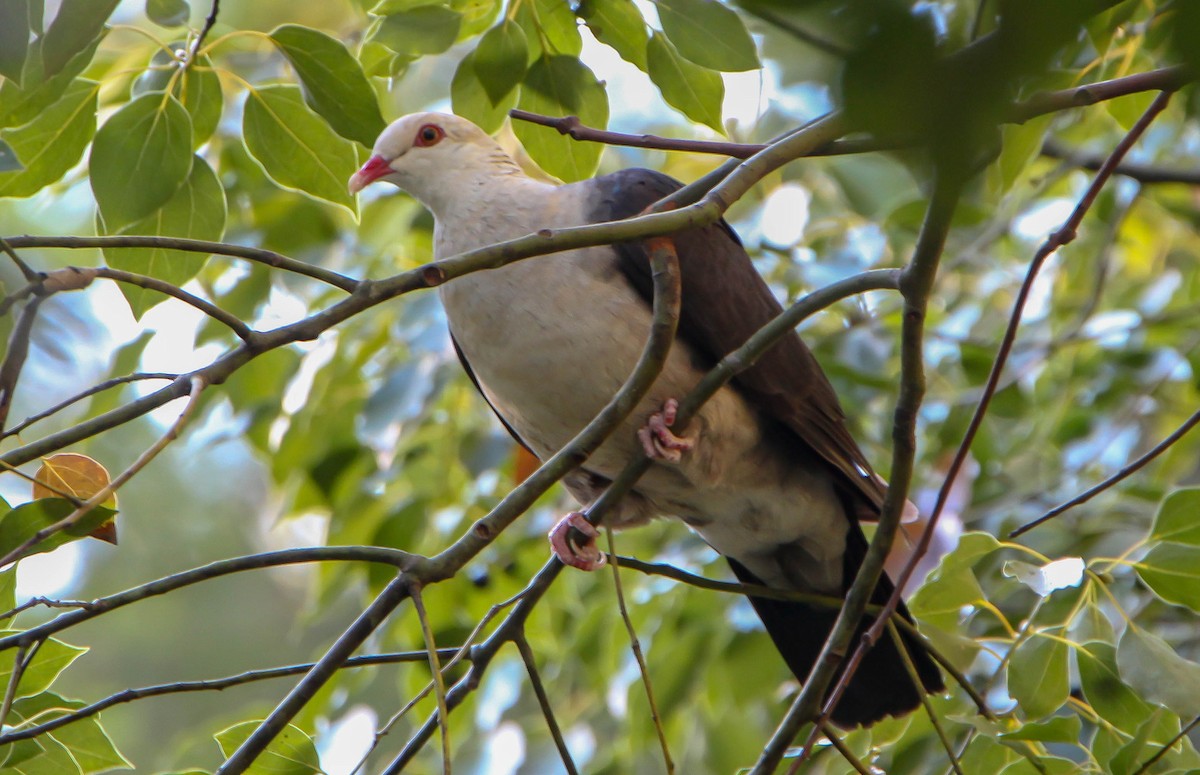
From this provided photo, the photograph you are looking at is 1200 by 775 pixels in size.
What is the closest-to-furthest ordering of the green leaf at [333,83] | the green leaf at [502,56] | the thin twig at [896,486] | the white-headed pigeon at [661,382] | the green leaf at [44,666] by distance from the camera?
the thin twig at [896,486]
the green leaf at [44,666]
the green leaf at [333,83]
the green leaf at [502,56]
the white-headed pigeon at [661,382]

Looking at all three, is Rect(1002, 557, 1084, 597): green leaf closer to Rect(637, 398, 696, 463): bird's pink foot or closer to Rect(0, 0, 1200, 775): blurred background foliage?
Rect(0, 0, 1200, 775): blurred background foliage

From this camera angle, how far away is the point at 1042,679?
1737 millimetres

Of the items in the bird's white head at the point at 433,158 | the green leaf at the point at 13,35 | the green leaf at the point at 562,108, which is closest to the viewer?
the green leaf at the point at 13,35

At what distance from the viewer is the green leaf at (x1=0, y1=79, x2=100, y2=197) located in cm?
183

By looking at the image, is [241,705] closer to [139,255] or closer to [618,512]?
[618,512]

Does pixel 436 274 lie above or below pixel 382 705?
below

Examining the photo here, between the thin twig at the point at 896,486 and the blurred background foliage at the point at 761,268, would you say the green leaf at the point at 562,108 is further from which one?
the thin twig at the point at 896,486

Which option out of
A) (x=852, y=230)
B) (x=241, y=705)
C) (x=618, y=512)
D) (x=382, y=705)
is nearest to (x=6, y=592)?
(x=618, y=512)

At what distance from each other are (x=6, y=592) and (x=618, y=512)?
1.33 m

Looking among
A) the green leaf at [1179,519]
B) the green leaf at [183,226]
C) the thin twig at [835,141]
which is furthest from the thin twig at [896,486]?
the green leaf at [183,226]

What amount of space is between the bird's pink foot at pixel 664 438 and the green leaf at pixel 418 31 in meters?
0.75

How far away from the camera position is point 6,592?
157cm

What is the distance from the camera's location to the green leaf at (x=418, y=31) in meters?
1.82

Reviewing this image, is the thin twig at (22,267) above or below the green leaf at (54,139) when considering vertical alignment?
below
